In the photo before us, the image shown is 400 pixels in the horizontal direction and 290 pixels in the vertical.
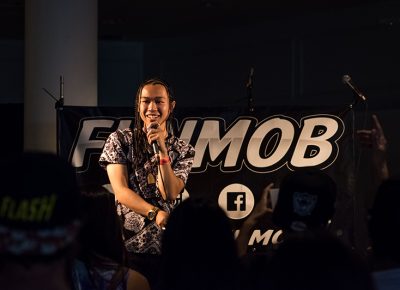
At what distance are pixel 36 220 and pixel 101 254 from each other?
4.04ft

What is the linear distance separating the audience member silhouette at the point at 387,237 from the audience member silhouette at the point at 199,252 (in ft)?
1.30

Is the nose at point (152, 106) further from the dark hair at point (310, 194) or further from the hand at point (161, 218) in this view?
the dark hair at point (310, 194)

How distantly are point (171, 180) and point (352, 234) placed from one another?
1.36m

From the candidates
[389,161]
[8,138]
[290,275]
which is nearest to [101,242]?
[290,275]

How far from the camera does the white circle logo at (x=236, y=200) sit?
511 cm

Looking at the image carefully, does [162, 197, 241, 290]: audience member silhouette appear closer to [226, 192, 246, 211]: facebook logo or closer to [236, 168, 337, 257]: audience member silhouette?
[236, 168, 337, 257]: audience member silhouette

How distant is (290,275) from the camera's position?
1.75 metres

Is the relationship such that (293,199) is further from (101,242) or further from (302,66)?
(302,66)

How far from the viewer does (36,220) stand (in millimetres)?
1510

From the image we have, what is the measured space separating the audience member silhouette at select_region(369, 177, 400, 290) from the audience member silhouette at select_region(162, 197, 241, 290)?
40 cm

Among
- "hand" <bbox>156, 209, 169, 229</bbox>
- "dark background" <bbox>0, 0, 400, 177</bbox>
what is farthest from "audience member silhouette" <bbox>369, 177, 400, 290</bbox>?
"dark background" <bbox>0, 0, 400, 177</bbox>

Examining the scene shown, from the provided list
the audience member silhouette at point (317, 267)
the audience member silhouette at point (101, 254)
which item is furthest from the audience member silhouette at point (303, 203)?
the audience member silhouette at point (317, 267)

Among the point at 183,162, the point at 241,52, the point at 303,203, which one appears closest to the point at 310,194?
the point at 303,203

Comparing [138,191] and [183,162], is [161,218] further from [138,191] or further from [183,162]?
[183,162]
